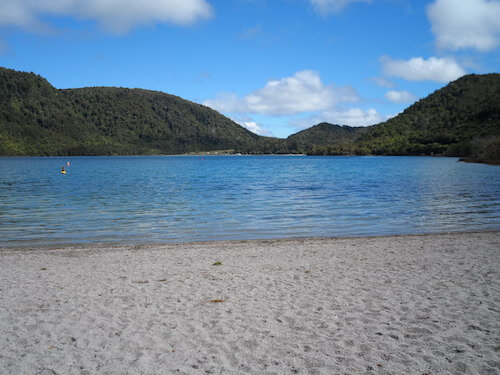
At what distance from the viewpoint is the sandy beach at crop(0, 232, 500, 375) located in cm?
521

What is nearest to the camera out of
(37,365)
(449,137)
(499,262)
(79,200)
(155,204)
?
(37,365)

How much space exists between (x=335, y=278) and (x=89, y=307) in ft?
17.3

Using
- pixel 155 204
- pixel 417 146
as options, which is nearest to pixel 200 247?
pixel 155 204

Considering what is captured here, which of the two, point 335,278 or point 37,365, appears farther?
point 335,278

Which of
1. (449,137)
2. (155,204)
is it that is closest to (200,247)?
(155,204)

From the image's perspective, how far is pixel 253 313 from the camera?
6.93 m

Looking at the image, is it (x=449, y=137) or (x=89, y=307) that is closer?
(x=89, y=307)

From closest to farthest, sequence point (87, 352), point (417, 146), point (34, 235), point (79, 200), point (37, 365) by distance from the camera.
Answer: point (37, 365) < point (87, 352) < point (34, 235) < point (79, 200) < point (417, 146)

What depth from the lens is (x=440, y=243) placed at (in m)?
13.4

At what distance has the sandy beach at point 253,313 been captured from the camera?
521cm

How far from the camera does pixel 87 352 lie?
217 inches

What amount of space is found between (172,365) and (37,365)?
1739 mm

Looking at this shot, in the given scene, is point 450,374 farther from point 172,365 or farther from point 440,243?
point 440,243

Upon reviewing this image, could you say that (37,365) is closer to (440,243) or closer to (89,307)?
(89,307)
